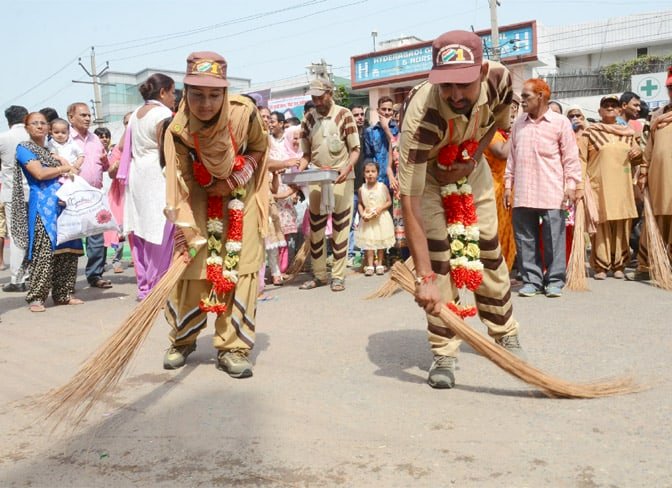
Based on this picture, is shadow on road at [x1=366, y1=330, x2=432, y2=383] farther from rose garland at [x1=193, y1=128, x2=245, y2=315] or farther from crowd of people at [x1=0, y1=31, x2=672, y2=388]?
rose garland at [x1=193, y1=128, x2=245, y2=315]

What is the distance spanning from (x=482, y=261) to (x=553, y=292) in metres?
2.59

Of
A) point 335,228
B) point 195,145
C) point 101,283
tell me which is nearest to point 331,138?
point 335,228

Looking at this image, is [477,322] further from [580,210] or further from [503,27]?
[503,27]

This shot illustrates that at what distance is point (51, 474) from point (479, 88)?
2779 millimetres

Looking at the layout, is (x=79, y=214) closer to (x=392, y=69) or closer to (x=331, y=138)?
(x=331, y=138)

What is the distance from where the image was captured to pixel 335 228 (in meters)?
7.66

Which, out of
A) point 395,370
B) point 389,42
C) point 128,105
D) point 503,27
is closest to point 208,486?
point 395,370

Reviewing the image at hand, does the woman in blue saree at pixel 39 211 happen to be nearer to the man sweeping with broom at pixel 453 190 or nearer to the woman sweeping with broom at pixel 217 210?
the woman sweeping with broom at pixel 217 210

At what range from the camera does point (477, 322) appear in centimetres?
550

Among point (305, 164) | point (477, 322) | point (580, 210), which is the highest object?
point (305, 164)

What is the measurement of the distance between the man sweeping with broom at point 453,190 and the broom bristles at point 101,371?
1.52m

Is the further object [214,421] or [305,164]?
[305,164]

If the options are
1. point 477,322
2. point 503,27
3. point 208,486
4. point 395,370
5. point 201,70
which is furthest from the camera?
point 503,27

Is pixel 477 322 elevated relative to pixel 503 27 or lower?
lower
